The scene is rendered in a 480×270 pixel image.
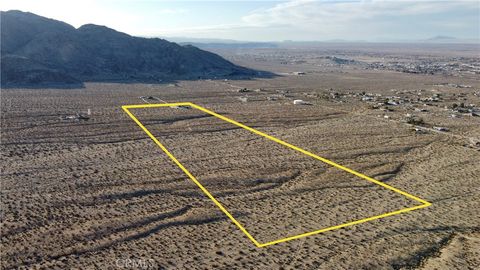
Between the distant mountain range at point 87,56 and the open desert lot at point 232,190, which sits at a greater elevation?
the distant mountain range at point 87,56

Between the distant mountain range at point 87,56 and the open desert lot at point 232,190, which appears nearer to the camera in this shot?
the open desert lot at point 232,190

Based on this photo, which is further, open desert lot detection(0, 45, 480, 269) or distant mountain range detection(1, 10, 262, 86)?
distant mountain range detection(1, 10, 262, 86)

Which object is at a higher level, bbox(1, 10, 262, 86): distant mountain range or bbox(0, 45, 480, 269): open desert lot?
bbox(1, 10, 262, 86): distant mountain range

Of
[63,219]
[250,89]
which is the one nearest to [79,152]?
[63,219]

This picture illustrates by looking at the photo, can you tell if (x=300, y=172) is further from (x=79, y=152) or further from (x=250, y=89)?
(x=250, y=89)
